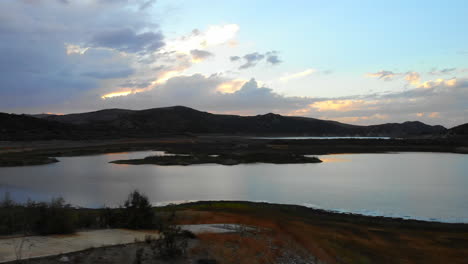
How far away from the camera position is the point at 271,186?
28.6 m

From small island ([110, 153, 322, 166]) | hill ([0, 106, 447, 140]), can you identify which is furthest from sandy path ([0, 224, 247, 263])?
hill ([0, 106, 447, 140])

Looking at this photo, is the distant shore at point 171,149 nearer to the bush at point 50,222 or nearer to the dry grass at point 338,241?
the bush at point 50,222

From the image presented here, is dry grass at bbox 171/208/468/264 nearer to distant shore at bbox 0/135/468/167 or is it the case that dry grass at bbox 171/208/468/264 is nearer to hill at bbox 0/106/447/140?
distant shore at bbox 0/135/468/167

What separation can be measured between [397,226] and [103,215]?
1215cm

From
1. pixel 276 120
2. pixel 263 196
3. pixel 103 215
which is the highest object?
pixel 276 120

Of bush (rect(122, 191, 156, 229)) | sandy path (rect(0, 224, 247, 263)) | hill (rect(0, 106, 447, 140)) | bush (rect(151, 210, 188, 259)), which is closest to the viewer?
sandy path (rect(0, 224, 247, 263))

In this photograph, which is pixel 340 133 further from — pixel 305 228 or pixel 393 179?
pixel 305 228

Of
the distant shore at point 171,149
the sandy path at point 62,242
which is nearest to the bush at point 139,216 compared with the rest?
the sandy path at point 62,242

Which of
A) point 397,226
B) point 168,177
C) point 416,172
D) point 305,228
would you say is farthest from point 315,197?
point 416,172

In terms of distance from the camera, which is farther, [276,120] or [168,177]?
[276,120]

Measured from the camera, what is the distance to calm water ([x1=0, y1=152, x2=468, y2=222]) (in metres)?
21.5

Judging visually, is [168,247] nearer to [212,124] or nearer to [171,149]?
[171,149]

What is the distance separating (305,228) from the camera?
1373 cm

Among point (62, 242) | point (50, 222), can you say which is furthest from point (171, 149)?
point (62, 242)
